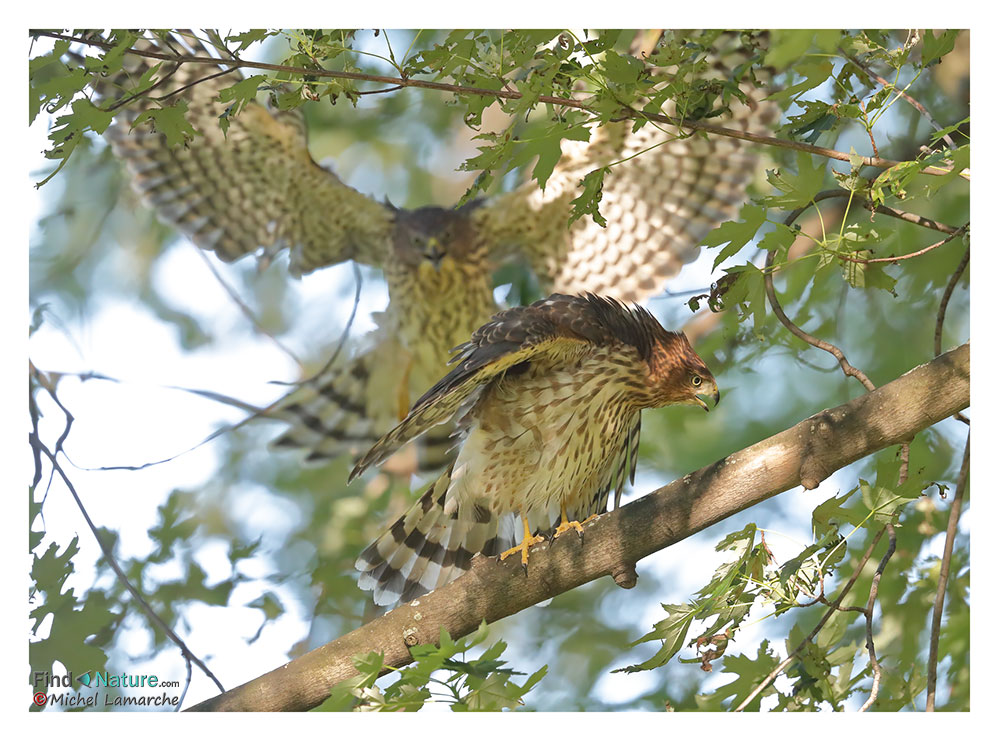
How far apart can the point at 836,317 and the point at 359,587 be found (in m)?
1.35

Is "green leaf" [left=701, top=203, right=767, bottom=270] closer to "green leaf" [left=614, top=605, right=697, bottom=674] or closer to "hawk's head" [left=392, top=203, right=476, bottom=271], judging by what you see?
"green leaf" [left=614, top=605, right=697, bottom=674]

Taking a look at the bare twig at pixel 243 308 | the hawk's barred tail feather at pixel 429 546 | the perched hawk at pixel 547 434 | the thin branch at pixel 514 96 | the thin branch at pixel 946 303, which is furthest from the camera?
the bare twig at pixel 243 308

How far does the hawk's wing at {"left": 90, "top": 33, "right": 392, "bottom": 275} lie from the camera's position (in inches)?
111

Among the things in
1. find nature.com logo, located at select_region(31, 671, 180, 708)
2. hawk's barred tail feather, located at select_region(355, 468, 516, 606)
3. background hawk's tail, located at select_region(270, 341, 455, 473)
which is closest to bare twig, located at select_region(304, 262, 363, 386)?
background hawk's tail, located at select_region(270, 341, 455, 473)

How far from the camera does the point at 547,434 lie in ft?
6.53

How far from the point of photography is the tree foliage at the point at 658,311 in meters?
1.44

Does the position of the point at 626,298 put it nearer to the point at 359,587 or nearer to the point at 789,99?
the point at 359,587

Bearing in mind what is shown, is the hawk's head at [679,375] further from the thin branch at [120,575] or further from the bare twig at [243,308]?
the bare twig at [243,308]

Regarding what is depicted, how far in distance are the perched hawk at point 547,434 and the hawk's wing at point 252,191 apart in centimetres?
123

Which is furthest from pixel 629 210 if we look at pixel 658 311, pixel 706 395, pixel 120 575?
pixel 120 575

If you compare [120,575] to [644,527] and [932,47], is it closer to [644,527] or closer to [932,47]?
[644,527]

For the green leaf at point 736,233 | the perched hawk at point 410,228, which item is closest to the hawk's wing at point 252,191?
the perched hawk at point 410,228

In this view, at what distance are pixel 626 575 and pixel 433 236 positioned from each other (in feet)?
5.59

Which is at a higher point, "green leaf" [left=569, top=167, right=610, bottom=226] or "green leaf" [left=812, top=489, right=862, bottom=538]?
"green leaf" [left=569, top=167, right=610, bottom=226]
